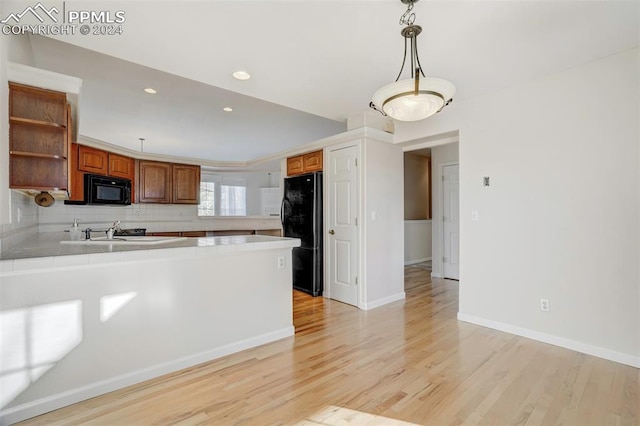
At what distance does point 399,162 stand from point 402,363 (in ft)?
8.69

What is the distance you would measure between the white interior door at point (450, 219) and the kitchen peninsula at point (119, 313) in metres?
3.75

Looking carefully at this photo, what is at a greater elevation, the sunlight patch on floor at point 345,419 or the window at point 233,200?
the window at point 233,200

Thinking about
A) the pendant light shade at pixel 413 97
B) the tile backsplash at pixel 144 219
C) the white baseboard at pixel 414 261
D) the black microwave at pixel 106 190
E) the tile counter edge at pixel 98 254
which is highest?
the pendant light shade at pixel 413 97

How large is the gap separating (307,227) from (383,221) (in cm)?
108

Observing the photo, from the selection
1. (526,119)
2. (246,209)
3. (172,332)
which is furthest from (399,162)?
(246,209)

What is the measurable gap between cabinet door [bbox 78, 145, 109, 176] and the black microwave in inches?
5.9

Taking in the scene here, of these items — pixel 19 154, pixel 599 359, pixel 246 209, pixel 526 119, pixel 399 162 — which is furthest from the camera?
pixel 246 209

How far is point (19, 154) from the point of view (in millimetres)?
1952

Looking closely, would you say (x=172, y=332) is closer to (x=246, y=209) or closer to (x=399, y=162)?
(x=399, y=162)

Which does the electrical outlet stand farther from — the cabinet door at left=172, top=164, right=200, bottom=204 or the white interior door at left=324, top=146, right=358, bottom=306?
the cabinet door at left=172, top=164, right=200, bottom=204

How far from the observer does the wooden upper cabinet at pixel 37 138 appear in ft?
6.39

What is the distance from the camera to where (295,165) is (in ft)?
15.5

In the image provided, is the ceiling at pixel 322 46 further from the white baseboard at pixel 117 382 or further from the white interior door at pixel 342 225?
the white baseboard at pixel 117 382

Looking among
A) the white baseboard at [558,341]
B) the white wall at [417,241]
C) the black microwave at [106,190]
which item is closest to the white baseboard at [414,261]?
the white wall at [417,241]
